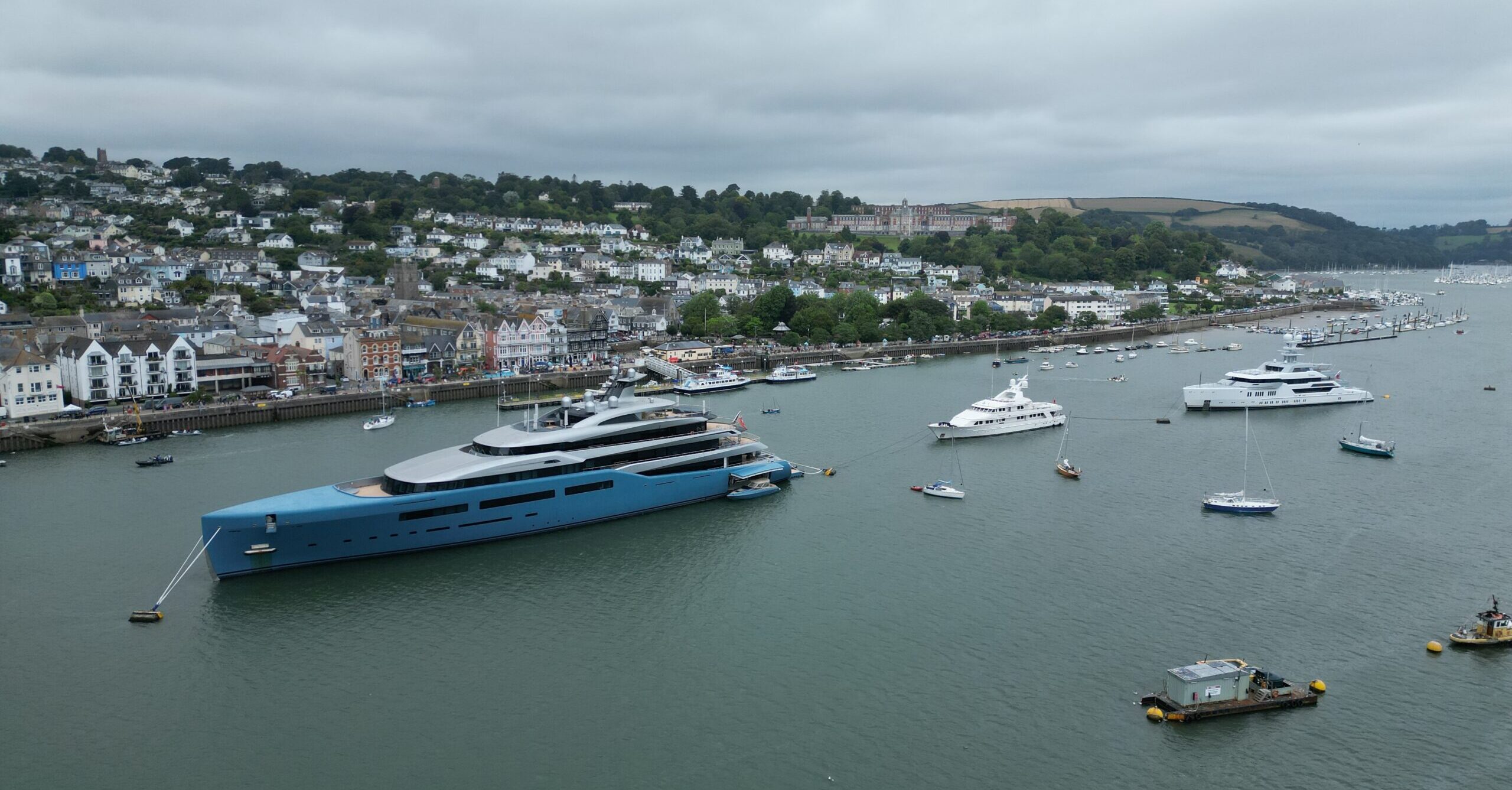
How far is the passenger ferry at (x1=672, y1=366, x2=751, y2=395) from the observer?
41.9m

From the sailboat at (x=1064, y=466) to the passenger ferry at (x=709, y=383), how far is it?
53.9ft

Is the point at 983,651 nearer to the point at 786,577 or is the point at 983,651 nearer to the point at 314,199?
the point at 786,577

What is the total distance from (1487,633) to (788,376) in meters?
31.8

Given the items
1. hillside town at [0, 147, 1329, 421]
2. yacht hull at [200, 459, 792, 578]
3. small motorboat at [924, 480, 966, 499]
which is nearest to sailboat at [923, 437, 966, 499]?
small motorboat at [924, 480, 966, 499]

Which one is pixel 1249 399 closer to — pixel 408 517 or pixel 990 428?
pixel 990 428

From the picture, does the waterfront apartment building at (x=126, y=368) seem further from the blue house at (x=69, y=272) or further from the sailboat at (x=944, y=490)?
the sailboat at (x=944, y=490)

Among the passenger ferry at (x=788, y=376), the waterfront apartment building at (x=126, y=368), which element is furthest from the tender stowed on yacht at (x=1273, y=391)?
the waterfront apartment building at (x=126, y=368)

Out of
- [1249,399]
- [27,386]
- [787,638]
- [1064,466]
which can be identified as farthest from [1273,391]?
[27,386]

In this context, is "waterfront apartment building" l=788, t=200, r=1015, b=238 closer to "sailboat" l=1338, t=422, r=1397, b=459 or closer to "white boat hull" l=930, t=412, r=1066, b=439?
"white boat hull" l=930, t=412, r=1066, b=439

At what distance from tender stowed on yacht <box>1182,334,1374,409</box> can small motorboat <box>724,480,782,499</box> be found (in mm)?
21191

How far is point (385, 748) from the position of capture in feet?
40.5

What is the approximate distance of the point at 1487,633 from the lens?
598 inches

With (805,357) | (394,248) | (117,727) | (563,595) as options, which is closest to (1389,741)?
(563,595)

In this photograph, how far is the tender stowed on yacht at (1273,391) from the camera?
122ft
